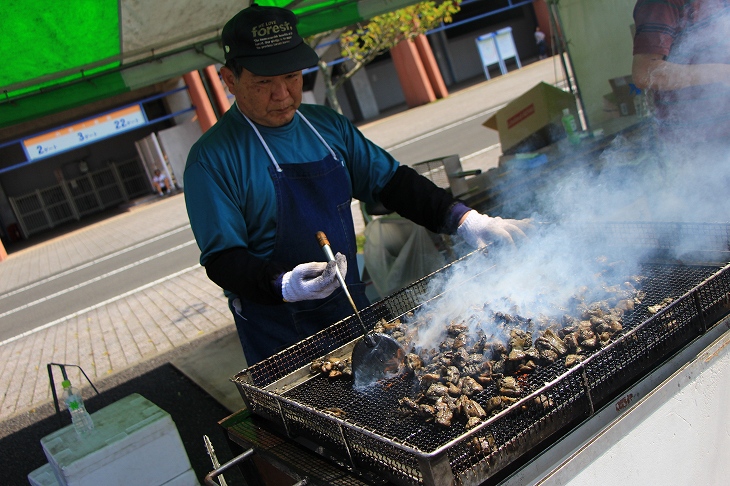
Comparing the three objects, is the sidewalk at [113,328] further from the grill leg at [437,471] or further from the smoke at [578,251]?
the grill leg at [437,471]

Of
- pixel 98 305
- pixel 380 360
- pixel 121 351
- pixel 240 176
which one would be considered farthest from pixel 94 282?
pixel 380 360

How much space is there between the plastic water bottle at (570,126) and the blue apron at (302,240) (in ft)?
11.3

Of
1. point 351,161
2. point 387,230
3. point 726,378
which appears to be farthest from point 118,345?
point 726,378

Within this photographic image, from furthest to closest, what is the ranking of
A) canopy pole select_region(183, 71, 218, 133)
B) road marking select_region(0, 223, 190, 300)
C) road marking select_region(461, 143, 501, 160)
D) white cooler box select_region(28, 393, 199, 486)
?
canopy pole select_region(183, 71, 218, 133) < road marking select_region(0, 223, 190, 300) < road marking select_region(461, 143, 501, 160) < white cooler box select_region(28, 393, 199, 486)

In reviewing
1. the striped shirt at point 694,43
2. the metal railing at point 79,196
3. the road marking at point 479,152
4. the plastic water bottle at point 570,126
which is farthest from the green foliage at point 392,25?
the metal railing at point 79,196

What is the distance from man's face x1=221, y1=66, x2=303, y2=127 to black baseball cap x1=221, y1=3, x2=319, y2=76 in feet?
0.26

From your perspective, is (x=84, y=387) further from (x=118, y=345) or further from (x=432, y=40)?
(x=432, y=40)

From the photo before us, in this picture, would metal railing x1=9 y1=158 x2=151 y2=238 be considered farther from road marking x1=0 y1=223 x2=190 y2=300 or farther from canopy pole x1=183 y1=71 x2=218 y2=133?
road marking x1=0 y1=223 x2=190 y2=300

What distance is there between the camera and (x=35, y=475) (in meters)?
3.21

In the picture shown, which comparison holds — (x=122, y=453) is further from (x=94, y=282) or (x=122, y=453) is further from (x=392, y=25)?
(x=392, y=25)

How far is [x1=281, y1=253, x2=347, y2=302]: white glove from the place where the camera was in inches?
81.5

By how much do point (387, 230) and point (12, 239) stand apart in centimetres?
2293

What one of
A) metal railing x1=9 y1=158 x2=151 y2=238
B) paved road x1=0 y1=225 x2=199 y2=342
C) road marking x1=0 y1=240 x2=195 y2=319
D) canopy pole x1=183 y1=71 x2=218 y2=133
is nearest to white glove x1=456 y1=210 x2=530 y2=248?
paved road x1=0 y1=225 x2=199 y2=342

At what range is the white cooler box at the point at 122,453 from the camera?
2.83m
